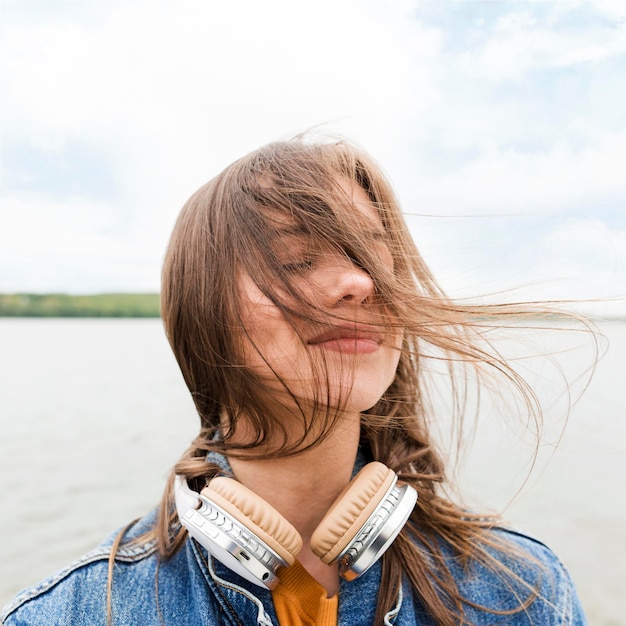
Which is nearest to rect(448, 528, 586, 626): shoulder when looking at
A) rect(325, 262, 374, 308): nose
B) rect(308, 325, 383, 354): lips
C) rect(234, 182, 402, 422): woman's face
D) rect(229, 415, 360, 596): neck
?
rect(229, 415, 360, 596): neck

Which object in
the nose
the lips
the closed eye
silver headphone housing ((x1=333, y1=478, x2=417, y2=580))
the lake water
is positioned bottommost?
the lake water

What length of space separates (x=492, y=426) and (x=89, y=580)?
1513mm

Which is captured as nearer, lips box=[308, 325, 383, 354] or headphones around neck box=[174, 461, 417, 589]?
headphones around neck box=[174, 461, 417, 589]

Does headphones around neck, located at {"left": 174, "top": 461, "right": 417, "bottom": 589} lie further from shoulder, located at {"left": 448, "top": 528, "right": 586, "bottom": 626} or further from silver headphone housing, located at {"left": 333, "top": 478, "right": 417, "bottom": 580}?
shoulder, located at {"left": 448, "top": 528, "right": 586, "bottom": 626}

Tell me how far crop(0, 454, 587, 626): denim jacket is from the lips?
536mm

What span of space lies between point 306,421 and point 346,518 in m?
0.37

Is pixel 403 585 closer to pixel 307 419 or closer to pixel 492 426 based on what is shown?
pixel 307 419

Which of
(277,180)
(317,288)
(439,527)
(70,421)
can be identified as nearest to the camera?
(317,288)

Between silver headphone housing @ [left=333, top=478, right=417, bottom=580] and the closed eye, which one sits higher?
Result: the closed eye

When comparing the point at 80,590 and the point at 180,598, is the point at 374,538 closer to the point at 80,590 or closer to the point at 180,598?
the point at 180,598

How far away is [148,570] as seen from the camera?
66.1 inches

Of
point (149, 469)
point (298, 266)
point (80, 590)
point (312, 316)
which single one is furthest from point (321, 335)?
point (149, 469)

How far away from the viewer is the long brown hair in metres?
1.65

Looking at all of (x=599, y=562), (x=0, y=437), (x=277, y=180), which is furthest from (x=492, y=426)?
(x=0, y=437)
